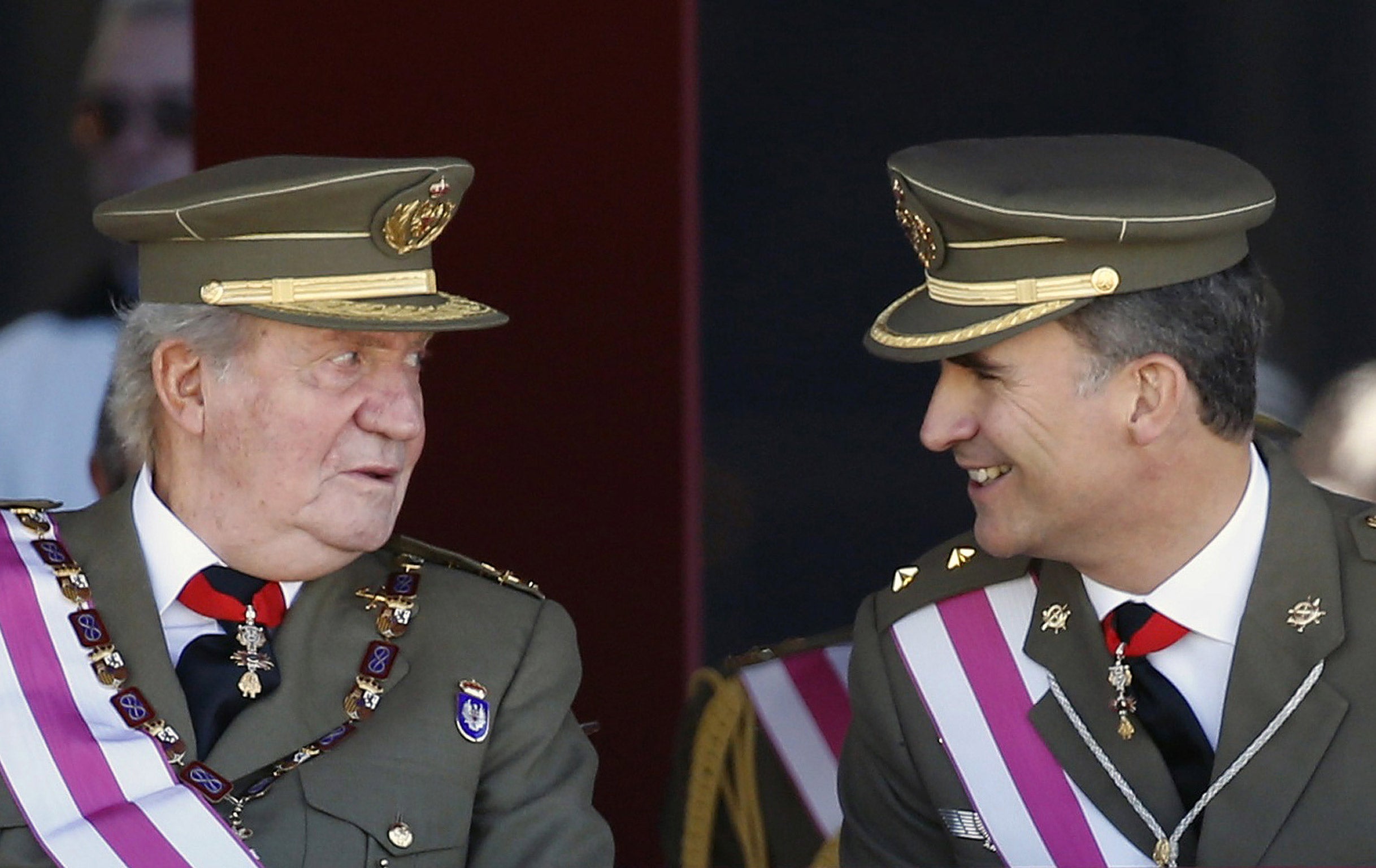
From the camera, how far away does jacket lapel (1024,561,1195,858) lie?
2703 millimetres

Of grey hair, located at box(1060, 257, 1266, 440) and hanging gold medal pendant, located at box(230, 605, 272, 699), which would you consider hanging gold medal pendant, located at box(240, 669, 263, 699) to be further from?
grey hair, located at box(1060, 257, 1266, 440)

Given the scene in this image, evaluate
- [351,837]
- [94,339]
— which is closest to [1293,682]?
[351,837]

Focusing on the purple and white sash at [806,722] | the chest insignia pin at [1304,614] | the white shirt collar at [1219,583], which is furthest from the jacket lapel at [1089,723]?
the purple and white sash at [806,722]

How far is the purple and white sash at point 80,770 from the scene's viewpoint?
2520mm

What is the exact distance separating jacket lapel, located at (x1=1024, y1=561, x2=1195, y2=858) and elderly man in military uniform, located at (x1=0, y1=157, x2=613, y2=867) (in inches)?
22.3

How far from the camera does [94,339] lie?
13.4 ft

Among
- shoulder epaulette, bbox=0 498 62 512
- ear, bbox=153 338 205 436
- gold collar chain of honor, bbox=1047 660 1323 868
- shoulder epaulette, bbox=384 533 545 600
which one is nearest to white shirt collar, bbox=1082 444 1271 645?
gold collar chain of honor, bbox=1047 660 1323 868

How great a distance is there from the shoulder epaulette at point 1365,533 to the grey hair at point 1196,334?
18 centimetres

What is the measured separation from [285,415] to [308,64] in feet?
4.48

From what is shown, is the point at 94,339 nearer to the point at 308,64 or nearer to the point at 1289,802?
the point at 308,64

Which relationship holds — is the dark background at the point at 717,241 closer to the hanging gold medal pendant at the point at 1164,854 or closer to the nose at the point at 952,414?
the nose at the point at 952,414

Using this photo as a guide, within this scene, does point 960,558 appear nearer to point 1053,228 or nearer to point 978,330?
point 978,330

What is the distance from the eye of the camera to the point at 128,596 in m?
2.73

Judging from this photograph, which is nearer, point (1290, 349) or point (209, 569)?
point (209, 569)
